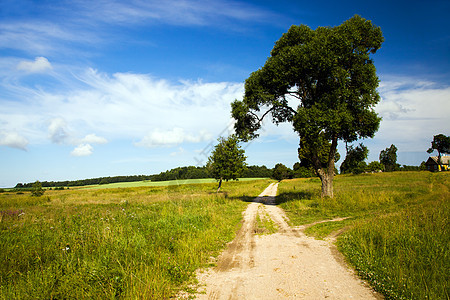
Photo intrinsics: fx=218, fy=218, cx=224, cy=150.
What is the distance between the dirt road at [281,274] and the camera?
4.36 m

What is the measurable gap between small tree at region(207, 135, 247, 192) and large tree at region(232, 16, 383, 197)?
17367 mm

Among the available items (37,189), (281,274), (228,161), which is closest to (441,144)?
(228,161)

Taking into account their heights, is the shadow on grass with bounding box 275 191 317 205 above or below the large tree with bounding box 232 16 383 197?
below

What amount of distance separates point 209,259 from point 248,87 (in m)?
14.9

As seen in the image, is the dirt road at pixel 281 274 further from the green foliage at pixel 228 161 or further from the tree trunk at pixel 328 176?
the green foliage at pixel 228 161

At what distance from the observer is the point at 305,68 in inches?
619

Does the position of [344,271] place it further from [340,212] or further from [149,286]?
[340,212]

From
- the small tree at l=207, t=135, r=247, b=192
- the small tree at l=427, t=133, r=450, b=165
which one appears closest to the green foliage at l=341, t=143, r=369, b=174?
the small tree at l=207, t=135, r=247, b=192

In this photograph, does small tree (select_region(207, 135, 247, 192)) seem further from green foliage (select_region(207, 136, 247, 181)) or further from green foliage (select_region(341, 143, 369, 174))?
green foliage (select_region(341, 143, 369, 174))

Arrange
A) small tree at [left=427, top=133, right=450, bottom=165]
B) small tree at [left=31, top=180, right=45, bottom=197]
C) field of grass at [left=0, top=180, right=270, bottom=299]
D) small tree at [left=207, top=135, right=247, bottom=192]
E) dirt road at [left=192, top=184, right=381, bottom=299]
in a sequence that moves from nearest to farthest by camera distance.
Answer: field of grass at [left=0, top=180, right=270, bottom=299]
dirt road at [left=192, top=184, right=381, bottom=299]
small tree at [left=207, top=135, right=247, bottom=192]
small tree at [left=31, top=180, right=45, bottom=197]
small tree at [left=427, top=133, right=450, bottom=165]

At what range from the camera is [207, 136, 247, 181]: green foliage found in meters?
34.2

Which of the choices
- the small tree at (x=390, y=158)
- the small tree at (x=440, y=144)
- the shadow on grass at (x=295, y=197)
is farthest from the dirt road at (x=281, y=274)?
the small tree at (x=390, y=158)

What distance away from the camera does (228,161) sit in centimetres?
3444

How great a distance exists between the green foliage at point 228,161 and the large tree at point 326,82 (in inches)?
684
